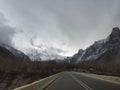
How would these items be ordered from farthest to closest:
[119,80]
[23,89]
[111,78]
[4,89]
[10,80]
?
[10,80], [4,89], [111,78], [119,80], [23,89]

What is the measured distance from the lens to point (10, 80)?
105 meters

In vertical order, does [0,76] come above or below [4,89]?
above

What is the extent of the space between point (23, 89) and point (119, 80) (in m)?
20.4

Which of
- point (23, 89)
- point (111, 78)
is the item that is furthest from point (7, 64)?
point (23, 89)

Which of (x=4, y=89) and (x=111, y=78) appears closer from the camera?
(x=111, y=78)

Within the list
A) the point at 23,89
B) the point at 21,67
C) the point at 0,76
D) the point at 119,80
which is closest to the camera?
the point at 23,89

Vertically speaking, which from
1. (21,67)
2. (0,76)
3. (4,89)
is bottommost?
(4,89)

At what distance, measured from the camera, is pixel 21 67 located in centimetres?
18562

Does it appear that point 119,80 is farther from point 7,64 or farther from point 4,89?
point 7,64

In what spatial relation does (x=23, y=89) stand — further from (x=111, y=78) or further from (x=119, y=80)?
(x=111, y=78)

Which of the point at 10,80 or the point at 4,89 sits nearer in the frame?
the point at 4,89

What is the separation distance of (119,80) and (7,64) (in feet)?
548

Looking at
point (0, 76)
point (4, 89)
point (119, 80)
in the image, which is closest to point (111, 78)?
point (119, 80)

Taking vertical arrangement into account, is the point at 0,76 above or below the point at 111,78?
above
